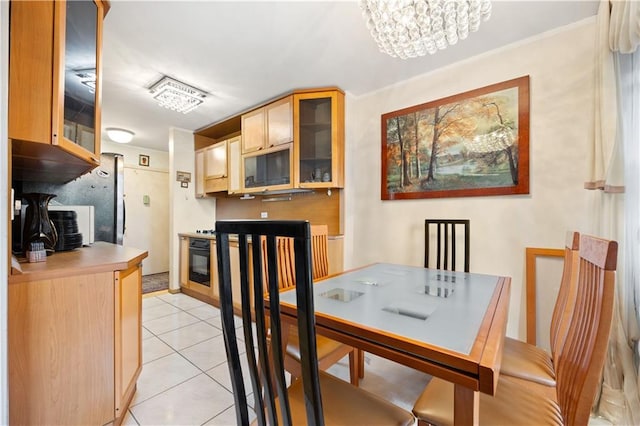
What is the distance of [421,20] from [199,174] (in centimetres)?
358

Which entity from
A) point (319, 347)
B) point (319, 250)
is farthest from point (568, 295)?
point (319, 250)

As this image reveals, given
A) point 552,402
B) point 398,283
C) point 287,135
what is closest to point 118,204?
point 287,135

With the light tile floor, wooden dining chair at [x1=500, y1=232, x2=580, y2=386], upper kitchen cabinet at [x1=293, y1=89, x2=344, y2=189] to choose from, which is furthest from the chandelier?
the light tile floor

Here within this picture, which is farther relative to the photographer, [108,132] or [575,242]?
[108,132]

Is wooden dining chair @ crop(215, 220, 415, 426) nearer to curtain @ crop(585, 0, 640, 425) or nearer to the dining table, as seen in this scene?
the dining table

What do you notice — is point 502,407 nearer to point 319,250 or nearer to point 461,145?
point 319,250

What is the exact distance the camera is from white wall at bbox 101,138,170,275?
467cm

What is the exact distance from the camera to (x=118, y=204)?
2695mm

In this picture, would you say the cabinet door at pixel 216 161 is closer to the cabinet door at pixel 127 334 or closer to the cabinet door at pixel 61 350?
the cabinet door at pixel 127 334

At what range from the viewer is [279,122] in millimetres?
2914

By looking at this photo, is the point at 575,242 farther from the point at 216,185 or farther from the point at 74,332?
the point at 216,185

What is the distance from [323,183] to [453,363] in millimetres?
2192

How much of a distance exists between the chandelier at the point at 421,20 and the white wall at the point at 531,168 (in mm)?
904

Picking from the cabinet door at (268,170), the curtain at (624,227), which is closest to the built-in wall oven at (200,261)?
the cabinet door at (268,170)
